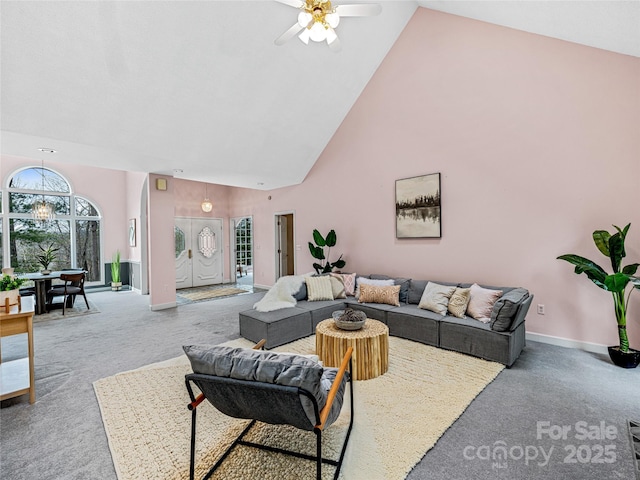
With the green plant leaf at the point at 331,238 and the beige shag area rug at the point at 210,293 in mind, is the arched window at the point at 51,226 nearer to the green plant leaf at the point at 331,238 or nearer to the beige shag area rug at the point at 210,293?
the beige shag area rug at the point at 210,293

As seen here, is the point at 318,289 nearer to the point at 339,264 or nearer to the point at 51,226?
the point at 339,264

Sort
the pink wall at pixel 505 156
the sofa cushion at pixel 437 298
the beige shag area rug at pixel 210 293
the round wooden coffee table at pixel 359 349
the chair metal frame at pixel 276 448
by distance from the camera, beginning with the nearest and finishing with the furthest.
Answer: the chair metal frame at pixel 276 448, the round wooden coffee table at pixel 359 349, the pink wall at pixel 505 156, the sofa cushion at pixel 437 298, the beige shag area rug at pixel 210 293

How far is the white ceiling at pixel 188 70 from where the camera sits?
2912 mm

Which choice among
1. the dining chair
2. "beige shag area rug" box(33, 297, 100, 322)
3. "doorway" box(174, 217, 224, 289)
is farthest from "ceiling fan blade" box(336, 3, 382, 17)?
"doorway" box(174, 217, 224, 289)

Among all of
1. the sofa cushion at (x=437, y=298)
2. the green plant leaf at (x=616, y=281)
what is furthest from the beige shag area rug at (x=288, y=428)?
the green plant leaf at (x=616, y=281)

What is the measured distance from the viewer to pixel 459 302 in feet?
12.3

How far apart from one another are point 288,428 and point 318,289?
2615mm

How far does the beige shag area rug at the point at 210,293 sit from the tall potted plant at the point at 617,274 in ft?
21.6

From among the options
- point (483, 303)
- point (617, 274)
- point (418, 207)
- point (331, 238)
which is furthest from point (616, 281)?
point (331, 238)

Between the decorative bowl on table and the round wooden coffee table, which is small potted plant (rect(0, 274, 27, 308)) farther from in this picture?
the decorative bowl on table

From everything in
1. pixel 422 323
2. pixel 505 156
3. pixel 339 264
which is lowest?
pixel 422 323

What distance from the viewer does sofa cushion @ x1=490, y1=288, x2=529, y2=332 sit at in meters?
3.08

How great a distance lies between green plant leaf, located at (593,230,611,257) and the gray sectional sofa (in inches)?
33.1

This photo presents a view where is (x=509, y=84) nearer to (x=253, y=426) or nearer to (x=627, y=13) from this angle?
(x=627, y=13)
